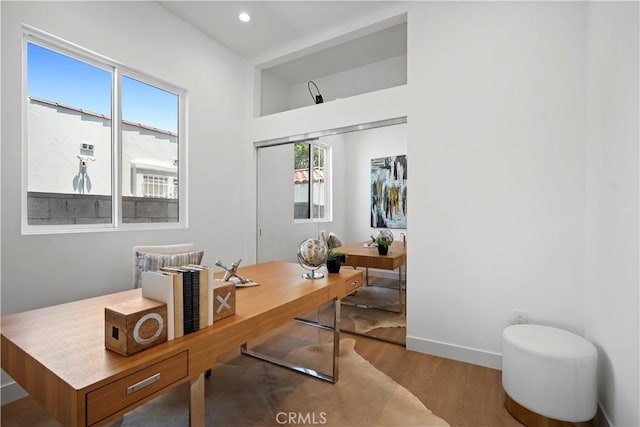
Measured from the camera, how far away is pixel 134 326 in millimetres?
947

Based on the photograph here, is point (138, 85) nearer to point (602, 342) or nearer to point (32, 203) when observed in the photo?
point (32, 203)

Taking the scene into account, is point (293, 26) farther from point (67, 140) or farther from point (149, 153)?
point (67, 140)

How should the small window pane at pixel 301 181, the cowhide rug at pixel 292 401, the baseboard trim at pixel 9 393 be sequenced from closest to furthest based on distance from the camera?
the cowhide rug at pixel 292 401 → the baseboard trim at pixel 9 393 → the small window pane at pixel 301 181

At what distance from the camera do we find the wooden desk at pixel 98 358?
0.82m

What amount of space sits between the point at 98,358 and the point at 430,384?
6.59 feet

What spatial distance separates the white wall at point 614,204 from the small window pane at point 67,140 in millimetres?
3423

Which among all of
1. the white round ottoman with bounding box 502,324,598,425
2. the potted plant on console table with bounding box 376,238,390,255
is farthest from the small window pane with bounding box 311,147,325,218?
the white round ottoman with bounding box 502,324,598,425

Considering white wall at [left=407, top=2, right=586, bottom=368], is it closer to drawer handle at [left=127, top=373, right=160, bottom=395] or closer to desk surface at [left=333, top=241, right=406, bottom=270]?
desk surface at [left=333, top=241, right=406, bottom=270]

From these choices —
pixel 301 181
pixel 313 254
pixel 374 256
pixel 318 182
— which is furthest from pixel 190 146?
pixel 374 256

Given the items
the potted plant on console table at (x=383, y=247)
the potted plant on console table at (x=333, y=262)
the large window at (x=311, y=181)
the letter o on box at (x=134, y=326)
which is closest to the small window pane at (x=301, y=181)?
the large window at (x=311, y=181)

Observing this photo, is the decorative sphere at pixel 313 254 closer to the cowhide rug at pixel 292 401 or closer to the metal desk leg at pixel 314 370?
the metal desk leg at pixel 314 370

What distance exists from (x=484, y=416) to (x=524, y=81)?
7.37 feet

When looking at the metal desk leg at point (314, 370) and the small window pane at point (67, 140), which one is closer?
the metal desk leg at point (314, 370)

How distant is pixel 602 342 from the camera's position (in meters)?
1.73
